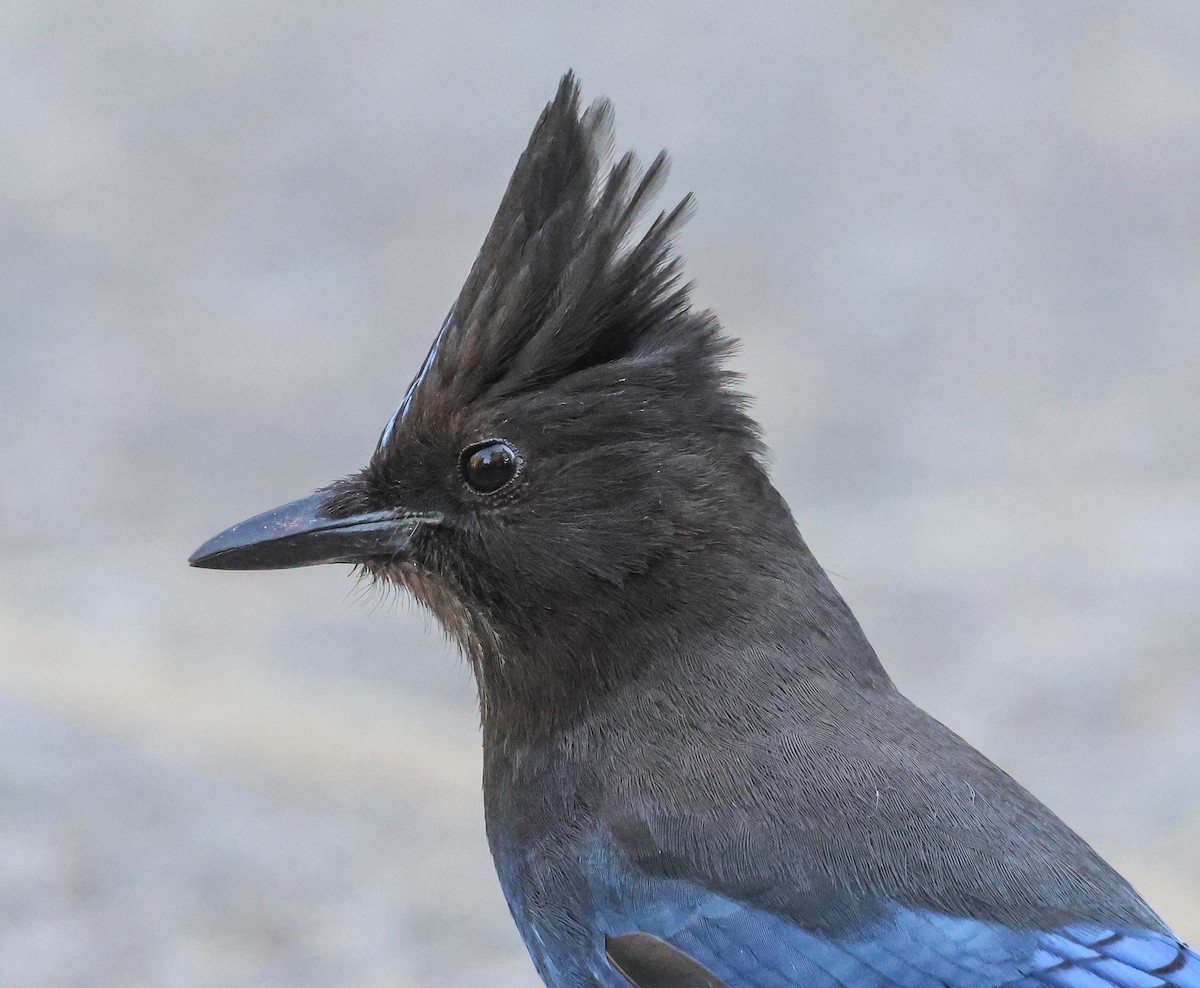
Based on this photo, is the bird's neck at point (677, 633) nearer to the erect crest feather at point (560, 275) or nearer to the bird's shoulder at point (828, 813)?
the bird's shoulder at point (828, 813)

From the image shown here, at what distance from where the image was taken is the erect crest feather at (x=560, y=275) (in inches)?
99.9

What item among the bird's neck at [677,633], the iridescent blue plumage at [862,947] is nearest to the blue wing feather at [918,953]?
the iridescent blue plumage at [862,947]

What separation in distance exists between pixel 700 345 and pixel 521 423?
283 millimetres

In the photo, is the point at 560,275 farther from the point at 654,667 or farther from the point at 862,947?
the point at 862,947

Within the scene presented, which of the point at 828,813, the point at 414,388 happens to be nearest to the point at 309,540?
the point at 414,388

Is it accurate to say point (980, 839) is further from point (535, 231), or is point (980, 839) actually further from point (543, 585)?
point (535, 231)

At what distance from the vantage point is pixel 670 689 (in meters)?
2.47

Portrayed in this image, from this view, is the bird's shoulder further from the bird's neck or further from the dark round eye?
the dark round eye

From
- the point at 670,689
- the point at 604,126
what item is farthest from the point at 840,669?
the point at 604,126

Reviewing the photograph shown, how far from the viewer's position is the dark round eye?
253 cm

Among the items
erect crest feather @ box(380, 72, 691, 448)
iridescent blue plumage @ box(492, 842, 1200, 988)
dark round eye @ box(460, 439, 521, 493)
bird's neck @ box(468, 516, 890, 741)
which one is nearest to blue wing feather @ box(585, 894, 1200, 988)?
iridescent blue plumage @ box(492, 842, 1200, 988)

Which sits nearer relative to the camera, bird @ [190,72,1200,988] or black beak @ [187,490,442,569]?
bird @ [190,72,1200,988]

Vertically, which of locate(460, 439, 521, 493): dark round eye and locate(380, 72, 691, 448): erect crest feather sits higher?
locate(380, 72, 691, 448): erect crest feather

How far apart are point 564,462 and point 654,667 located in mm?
315
